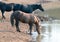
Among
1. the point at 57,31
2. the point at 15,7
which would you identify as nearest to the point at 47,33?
the point at 57,31

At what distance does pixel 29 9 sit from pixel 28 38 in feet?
27.3

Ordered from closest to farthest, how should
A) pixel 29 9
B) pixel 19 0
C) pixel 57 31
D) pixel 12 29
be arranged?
pixel 12 29 < pixel 57 31 < pixel 29 9 < pixel 19 0

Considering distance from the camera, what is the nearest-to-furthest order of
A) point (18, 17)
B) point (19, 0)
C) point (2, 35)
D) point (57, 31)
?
point (2, 35) → point (18, 17) → point (57, 31) → point (19, 0)

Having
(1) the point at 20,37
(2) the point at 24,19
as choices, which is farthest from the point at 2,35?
(2) the point at 24,19

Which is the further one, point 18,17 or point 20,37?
point 18,17

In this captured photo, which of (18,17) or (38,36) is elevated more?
(18,17)

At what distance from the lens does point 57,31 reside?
2075 cm

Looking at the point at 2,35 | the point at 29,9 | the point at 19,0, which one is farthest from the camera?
the point at 19,0

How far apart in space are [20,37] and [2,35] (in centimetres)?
104

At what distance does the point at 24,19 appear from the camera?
17531 mm

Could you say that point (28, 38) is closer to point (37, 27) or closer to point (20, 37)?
point (20, 37)

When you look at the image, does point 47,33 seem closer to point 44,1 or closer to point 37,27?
point 37,27

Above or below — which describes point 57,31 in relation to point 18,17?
below

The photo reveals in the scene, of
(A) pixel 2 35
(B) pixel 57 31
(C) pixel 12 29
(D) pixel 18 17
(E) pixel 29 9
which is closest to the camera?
(A) pixel 2 35
